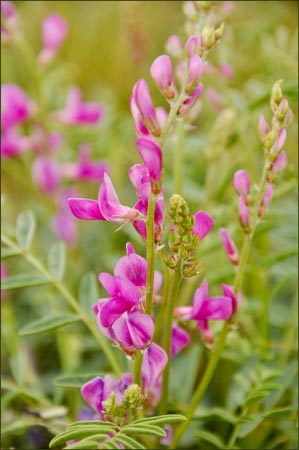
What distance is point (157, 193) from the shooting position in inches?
27.5

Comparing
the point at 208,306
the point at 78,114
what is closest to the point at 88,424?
the point at 208,306

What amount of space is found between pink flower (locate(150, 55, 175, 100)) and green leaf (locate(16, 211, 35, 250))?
398 mm

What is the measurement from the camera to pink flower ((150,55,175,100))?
738mm

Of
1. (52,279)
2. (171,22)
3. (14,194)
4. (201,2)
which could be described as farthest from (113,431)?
(171,22)

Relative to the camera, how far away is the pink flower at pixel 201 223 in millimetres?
735

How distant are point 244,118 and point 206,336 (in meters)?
0.55

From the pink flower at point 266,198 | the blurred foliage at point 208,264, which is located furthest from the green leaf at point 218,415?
the pink flower at point 266,198

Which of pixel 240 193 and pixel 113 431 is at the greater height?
pixel 240 193

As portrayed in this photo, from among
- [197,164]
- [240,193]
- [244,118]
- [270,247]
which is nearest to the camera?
[240,193]

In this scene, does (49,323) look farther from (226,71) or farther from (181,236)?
(226,71)

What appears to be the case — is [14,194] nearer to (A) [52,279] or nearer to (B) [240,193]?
(A) [52,279]

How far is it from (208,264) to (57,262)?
44 cm

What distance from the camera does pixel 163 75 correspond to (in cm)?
74

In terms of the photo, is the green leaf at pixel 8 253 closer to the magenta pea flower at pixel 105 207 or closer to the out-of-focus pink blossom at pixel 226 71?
the magenta pea flower at pixel 105 207
